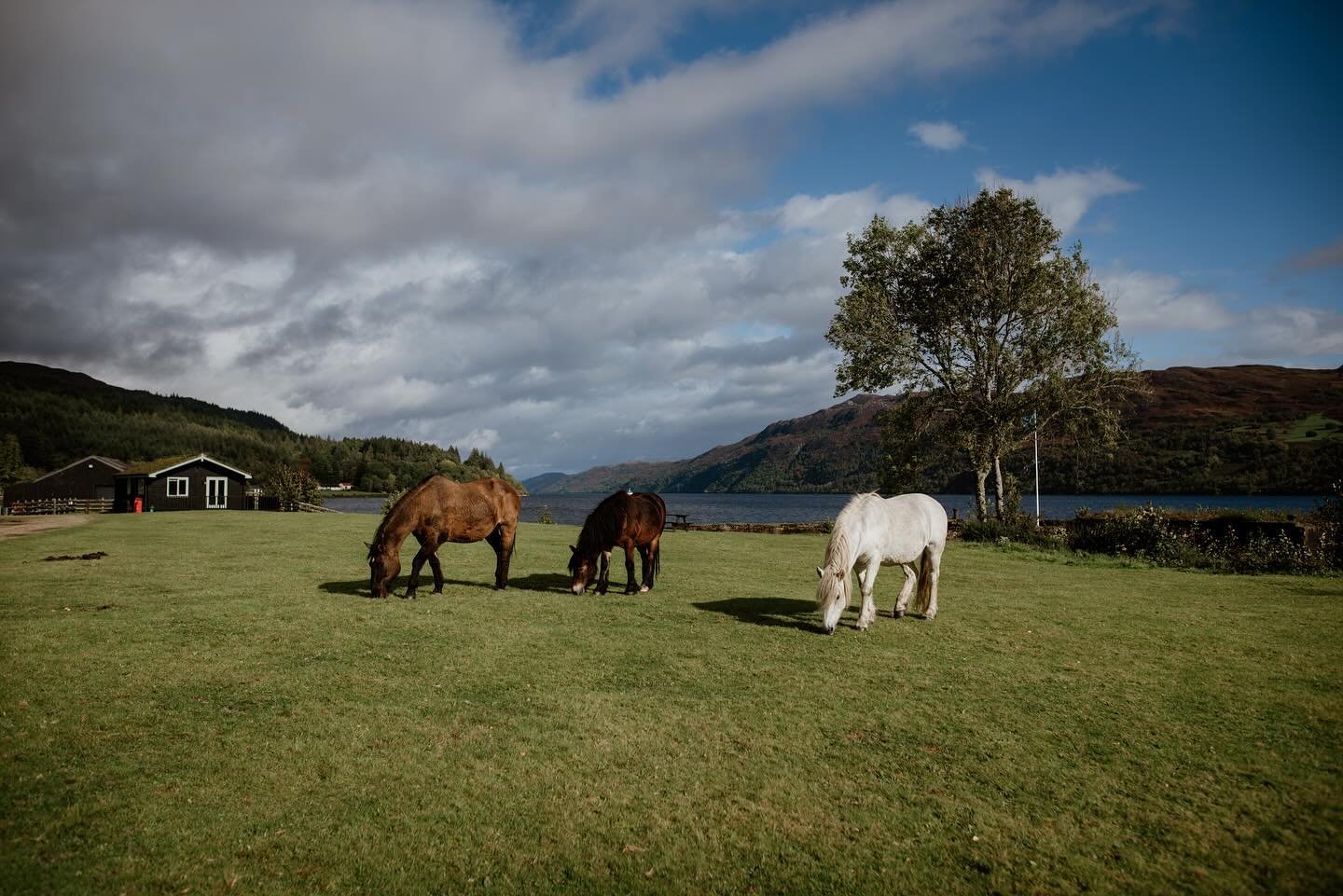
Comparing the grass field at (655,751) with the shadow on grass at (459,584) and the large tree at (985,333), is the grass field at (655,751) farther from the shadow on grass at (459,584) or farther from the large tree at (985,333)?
the large tree at (985,333)

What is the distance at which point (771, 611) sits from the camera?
11.5 m

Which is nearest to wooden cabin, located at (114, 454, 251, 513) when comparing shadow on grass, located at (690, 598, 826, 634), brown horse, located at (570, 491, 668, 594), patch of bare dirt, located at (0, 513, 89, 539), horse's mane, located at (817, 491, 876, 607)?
patch of bare dirt, located at (0, 513, 89, 539)

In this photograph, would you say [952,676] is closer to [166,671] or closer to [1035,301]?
[166,671]

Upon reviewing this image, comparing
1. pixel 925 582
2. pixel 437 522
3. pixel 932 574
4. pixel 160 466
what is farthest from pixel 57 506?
pixel 932 574

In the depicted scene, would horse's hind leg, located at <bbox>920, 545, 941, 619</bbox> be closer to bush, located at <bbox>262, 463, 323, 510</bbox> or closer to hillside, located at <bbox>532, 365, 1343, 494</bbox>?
bush, located at <bbox>262, 463, 323, 510</bbox>

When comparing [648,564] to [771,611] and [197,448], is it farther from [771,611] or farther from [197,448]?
[197,448]

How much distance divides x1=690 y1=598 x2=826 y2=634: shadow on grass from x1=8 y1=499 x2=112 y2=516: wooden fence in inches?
2287

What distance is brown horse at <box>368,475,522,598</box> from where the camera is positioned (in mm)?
11820

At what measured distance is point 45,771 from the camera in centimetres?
483

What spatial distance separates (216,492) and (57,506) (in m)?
9.99

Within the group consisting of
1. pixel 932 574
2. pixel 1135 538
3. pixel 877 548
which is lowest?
pixel 1135 538

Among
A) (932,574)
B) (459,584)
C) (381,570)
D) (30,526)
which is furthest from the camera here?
(30,526)

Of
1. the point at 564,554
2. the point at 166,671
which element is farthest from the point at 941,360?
the point at 166,671

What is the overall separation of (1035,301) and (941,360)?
469 centimetres
